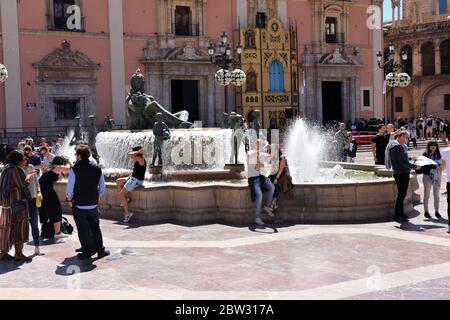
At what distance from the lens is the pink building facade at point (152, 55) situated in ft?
82.9

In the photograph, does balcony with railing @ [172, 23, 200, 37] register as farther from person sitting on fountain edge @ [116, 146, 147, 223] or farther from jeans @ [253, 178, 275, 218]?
jeans @ [253, 178, 275, 218]

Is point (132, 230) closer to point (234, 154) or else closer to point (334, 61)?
point (234, 154)

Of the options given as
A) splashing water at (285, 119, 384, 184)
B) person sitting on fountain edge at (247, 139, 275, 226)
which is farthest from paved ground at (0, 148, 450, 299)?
splashing water at (285, 119, 384, 184)

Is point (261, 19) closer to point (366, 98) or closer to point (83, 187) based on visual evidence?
point (366, 98)

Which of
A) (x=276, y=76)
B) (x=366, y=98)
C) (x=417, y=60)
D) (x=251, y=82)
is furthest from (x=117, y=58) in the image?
(x=417, y=60)

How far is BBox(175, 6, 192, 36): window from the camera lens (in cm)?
2908

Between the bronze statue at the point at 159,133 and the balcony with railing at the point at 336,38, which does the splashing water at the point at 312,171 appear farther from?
the balcony with railing at the point at 336,38

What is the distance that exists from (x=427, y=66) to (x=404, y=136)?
39490 mm

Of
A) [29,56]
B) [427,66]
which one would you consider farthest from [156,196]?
[427,66]

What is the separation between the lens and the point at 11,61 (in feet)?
81.3

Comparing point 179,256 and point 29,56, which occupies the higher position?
point 29,56

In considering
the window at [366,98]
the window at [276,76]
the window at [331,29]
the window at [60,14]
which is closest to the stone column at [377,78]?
the window at [366,98]

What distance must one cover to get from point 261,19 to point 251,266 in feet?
85.7

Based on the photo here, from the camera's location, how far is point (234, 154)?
1373 centimetres
